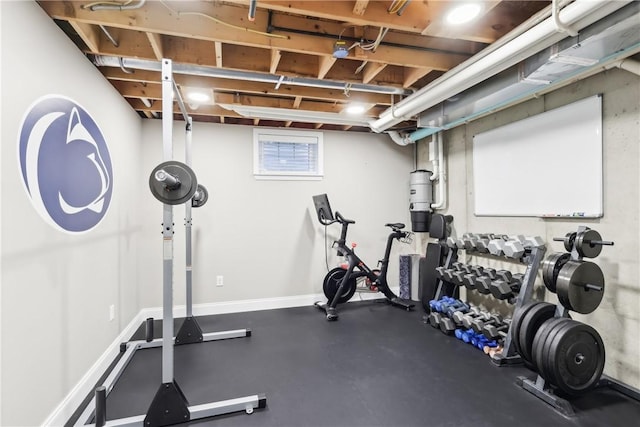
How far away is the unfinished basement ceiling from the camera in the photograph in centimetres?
196

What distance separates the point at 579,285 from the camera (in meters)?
2.24

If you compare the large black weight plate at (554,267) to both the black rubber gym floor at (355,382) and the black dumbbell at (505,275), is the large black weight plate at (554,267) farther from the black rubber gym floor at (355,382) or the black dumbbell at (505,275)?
the black rubber gym floor at (355,382)

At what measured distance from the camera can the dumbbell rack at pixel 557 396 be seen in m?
2.11

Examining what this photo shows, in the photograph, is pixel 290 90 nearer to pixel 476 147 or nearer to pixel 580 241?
pixel 476 147

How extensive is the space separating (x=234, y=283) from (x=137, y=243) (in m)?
1.32

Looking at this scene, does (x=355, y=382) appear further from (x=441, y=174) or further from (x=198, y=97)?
(x=198, y=97)

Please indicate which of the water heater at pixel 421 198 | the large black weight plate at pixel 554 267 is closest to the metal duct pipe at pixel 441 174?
the water heater at pixel 421 198

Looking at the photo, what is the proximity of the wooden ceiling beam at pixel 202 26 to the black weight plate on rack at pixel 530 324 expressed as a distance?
2.26 meters

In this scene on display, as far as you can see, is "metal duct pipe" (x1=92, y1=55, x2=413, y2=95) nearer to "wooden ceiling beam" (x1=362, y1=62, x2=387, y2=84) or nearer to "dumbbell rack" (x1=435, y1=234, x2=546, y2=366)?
"wooden ceiling beam" (x1=362, y1=62, x2=387, y2=84)

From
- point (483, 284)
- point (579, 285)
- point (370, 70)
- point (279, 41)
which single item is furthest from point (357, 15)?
point (483, 284)

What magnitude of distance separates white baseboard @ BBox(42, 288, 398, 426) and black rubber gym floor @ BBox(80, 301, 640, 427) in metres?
0.20

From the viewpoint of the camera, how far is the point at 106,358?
8.94ft

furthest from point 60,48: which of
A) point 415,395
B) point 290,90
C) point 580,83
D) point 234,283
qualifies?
point 580,83

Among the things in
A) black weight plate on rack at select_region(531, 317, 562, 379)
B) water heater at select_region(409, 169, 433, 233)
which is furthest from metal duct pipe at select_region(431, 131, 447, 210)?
black weight plate on rack at select_region(531, 317, 562, 379)
